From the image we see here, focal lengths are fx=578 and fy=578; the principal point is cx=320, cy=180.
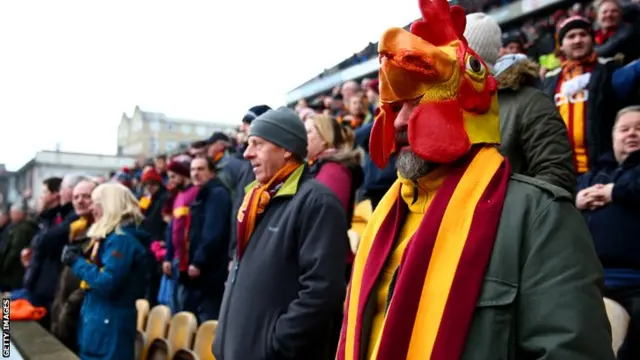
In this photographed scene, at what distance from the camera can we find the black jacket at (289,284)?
256 cm

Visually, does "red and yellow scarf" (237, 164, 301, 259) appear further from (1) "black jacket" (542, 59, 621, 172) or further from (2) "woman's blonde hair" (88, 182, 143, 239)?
(1) "black jacket" (542, 59, 621, 172)

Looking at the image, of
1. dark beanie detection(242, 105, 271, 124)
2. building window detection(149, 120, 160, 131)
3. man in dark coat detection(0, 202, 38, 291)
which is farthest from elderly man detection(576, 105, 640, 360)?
building window detection(149, 120, 160, 131)

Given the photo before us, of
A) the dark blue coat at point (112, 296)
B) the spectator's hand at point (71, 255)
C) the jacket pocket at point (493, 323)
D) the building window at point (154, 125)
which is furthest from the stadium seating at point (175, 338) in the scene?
the building window at point (154, 125)

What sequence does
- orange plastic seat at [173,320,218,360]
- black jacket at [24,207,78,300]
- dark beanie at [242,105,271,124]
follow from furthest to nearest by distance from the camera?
black jacket at [24,207,78,300], dark beanie at [242,105,271,124], orange plastic seat at [173,320,218,360]

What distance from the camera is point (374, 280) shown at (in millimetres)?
1630

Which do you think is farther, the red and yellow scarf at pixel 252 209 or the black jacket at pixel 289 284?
the red and yellow scarf at pixel 252 209

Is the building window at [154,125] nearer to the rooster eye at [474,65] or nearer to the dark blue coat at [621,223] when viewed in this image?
the dark blue coat at [621,223]

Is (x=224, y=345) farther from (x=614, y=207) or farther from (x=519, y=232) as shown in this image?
(x=614, y=207)

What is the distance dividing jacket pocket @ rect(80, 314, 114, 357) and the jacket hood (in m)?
2.93

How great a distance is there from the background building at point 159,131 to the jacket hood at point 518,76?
1263 inches

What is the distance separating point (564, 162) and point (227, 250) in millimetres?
3733

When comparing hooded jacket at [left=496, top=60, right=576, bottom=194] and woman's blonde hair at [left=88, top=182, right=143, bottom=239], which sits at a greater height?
hooded jacket at [left=496, top=60, right=576, bottom=194]

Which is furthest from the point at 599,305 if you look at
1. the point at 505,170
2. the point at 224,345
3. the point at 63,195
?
the point at 63,195

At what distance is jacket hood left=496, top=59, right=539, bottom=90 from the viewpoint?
8.31ft
